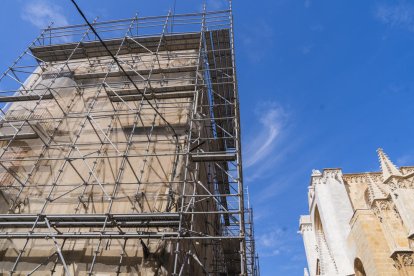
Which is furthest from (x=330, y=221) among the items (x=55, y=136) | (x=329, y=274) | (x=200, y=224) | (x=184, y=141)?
(x=55, y=136)

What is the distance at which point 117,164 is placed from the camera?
11148 millimetres

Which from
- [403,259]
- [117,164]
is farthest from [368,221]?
[117,164]

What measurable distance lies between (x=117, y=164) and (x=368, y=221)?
1304 centimetres

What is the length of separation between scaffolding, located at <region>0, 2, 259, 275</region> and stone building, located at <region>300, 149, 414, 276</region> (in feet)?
24.4

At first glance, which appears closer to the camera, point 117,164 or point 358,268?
point 117,164

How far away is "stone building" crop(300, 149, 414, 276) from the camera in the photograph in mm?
14133

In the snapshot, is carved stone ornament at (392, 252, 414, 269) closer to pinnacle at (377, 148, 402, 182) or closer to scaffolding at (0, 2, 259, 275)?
pinnacle at (377, 148, 402, 182)

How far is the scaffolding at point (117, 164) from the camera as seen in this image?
27.6 ft

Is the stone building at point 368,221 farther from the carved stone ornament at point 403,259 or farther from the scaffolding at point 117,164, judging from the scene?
the scaffolding at point 117,164

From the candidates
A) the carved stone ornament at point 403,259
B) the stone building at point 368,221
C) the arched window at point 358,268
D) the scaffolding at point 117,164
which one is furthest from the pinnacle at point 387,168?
the scaffolding at point 117,164

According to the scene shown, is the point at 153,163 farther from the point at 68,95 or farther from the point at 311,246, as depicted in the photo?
the point at 311,246

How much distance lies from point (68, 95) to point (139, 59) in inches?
156

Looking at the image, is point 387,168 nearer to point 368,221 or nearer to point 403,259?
point 368,221

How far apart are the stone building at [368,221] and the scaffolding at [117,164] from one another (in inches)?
293
